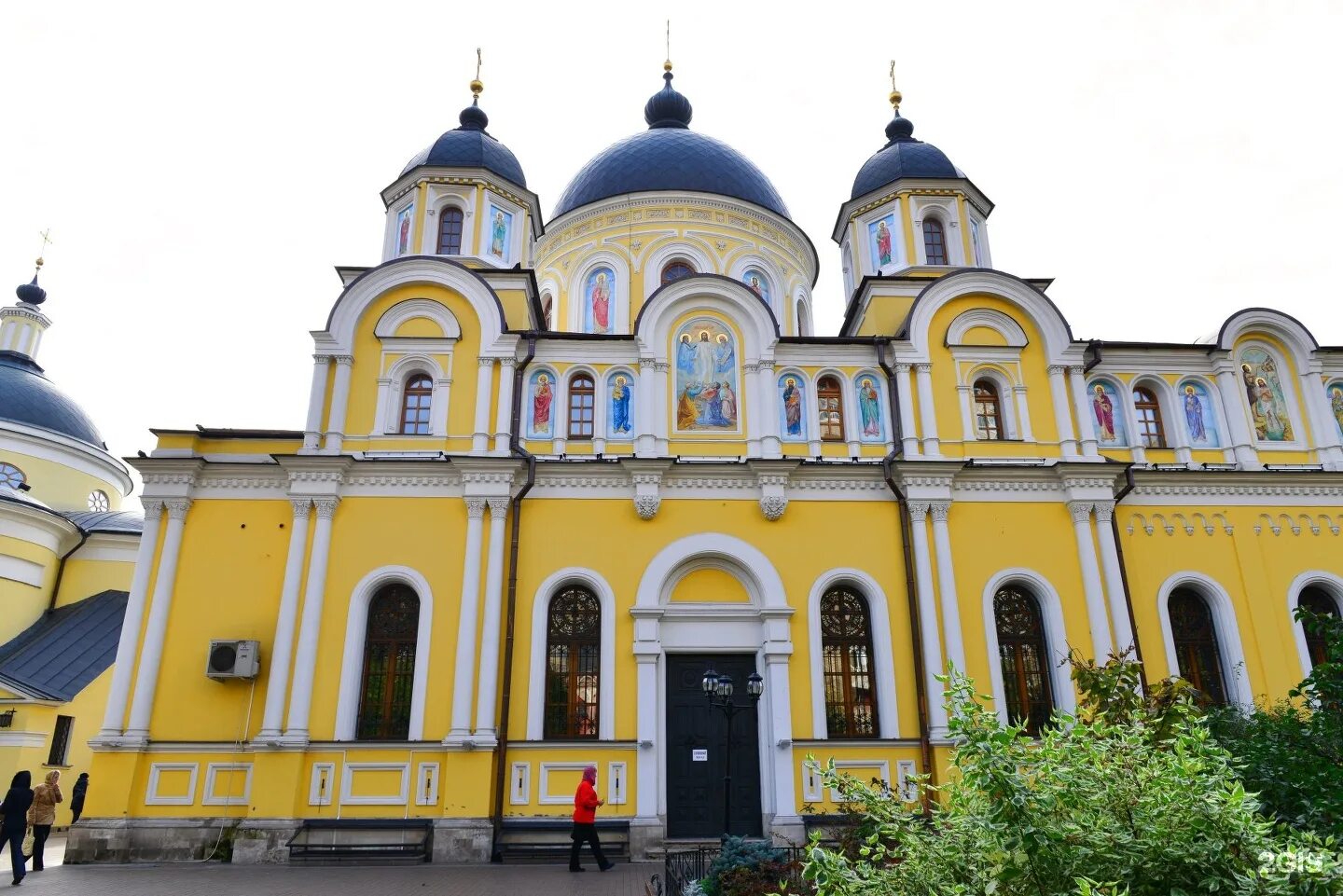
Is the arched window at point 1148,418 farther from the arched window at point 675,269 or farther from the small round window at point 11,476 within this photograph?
the small round window at point 11,476

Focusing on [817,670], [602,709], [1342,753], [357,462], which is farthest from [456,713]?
[1342,753]

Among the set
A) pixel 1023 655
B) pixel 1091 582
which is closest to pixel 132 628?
pixel 1023 655

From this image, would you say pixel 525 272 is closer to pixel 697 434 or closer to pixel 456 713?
pixel 697 434

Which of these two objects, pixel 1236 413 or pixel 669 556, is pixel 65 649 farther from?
pixel 1236 413

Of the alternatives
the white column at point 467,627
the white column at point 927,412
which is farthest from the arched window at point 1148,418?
the white column at point 467,627

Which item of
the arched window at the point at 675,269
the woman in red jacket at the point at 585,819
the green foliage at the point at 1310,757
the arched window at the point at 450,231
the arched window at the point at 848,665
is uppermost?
the arched window at the point at 675,269

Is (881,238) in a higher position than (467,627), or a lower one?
higher

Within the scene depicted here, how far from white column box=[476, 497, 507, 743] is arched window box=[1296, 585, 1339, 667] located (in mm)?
14371

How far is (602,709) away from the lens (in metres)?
14.3

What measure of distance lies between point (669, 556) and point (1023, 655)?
6.44 metres

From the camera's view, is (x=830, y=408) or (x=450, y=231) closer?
(x=830, y=408)

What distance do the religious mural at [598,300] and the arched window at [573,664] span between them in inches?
338

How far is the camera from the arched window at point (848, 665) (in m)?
14.7

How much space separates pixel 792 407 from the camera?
16.5 metres
